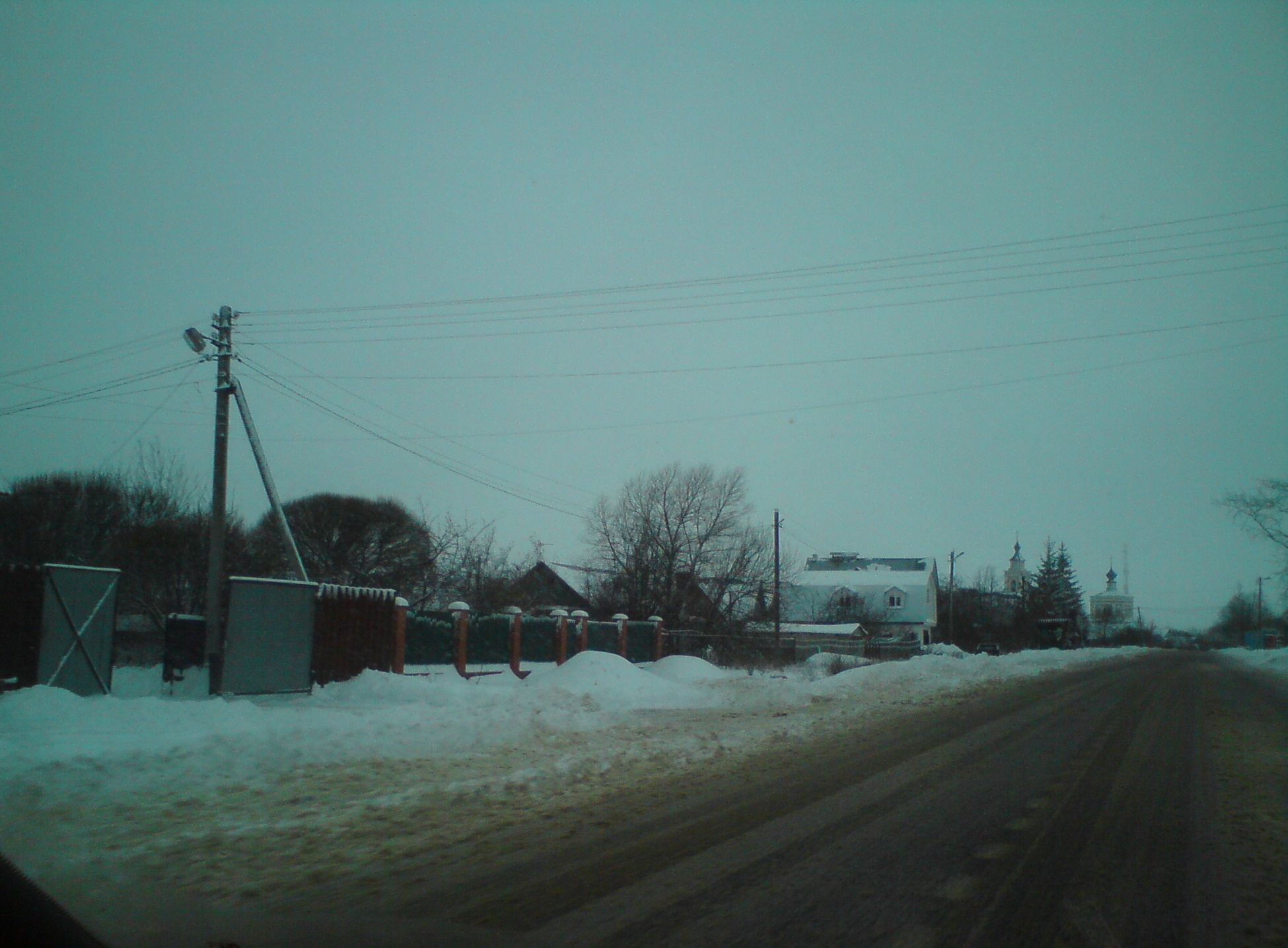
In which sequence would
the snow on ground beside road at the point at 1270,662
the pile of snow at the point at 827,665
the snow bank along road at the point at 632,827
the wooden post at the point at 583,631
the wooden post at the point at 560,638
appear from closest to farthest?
1. the snow bank along road at the point at 632,827
2. the wooden post at the point at 560,638
3. the wooden post at the point at 583,631
4. the pile of snow at the point at 827,665
5. the snow on ground beside road at the point at 1270,662

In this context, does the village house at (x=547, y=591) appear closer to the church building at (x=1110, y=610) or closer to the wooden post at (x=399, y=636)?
the wooden post at (x=399, y=636)

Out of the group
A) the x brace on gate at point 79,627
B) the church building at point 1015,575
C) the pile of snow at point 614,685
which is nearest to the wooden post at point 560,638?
the pile of snow at point 614,685

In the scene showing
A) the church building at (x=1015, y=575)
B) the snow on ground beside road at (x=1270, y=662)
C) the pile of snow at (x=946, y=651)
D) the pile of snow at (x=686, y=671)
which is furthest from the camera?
the church building at (x=1015, y=575)

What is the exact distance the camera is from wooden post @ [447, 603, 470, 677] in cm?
2325

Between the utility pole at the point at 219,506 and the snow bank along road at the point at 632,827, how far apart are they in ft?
9.93

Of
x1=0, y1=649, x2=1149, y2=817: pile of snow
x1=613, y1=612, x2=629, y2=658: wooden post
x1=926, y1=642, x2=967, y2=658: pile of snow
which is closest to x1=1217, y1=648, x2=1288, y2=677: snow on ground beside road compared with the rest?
x1=926, y1=642, x2=967, y2=658: pile of snow

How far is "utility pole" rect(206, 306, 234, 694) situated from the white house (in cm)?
5414

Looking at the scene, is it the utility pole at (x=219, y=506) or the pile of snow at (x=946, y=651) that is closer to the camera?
the utility pole at (x=219, y=506)

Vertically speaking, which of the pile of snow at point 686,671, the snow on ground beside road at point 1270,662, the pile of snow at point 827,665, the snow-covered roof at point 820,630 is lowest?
the snow on ground beside road at point 1270,662

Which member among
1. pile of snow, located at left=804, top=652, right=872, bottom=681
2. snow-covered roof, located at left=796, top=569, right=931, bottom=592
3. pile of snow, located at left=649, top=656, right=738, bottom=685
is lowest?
pile of snow, located at left=804, top=652, right=872, bottom=681

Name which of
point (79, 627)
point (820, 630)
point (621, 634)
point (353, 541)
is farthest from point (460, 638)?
point (820, 630)

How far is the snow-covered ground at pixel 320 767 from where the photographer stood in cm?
664

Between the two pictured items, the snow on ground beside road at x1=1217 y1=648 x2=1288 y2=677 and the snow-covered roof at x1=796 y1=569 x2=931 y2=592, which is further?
the snow-covered roof at x1=796 y1=569 x2=931 y2=592

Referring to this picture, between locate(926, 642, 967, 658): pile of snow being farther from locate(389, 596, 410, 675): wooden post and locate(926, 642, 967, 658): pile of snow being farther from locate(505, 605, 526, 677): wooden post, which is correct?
locate(389, 596, 410, 675): wooden post
